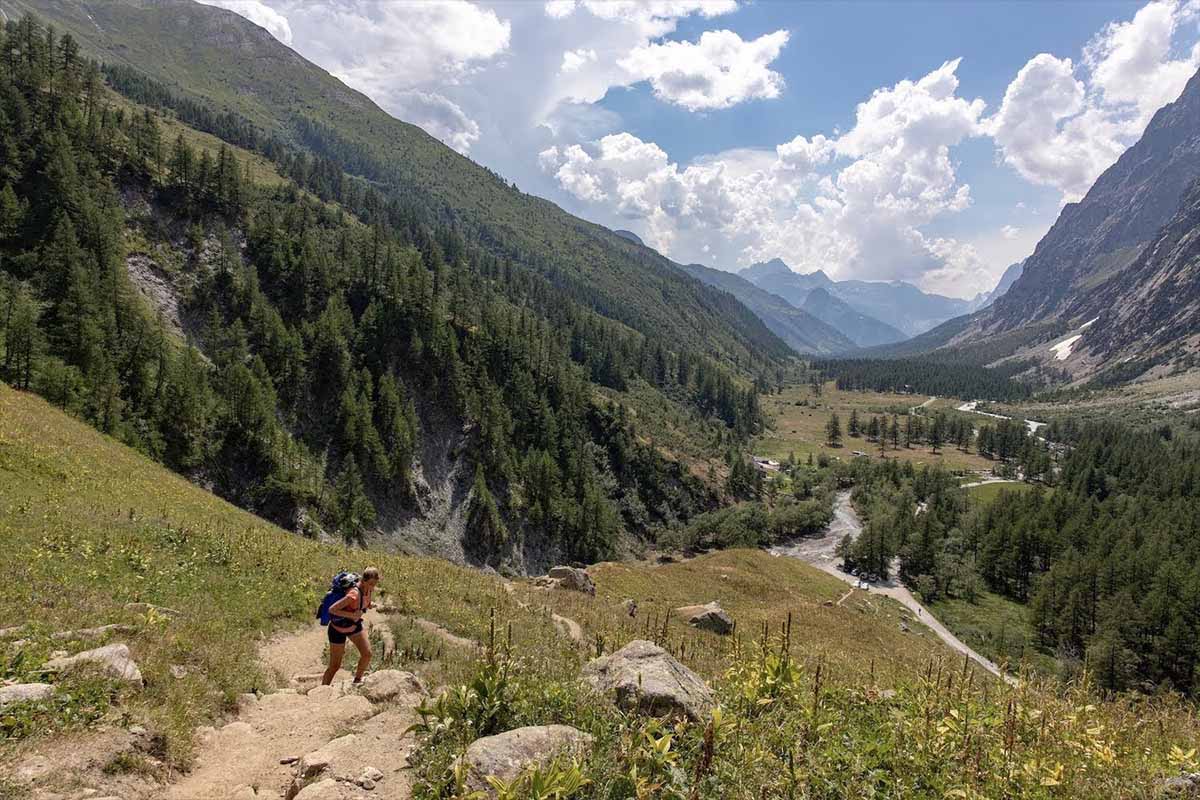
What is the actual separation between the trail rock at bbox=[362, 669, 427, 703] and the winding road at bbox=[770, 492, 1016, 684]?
8346 cm

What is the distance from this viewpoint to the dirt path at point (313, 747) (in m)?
7.23

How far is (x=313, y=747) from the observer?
352 inches

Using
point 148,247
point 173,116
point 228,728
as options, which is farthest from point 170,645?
point 173,116

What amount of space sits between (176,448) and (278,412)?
17.6m

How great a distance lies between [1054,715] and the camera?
28.5 ft

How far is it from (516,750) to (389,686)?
4.95 m

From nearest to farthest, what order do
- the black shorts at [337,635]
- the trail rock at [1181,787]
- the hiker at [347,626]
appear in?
the trail rock at [1181,787] → the hiker at [347,626] → the black shorts at [337,635]

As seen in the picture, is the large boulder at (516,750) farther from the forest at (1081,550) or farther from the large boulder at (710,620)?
the forest at (1081,550)

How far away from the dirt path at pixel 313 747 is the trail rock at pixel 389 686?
2cm

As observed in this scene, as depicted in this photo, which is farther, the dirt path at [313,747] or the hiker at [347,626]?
the hiker at [347,626]

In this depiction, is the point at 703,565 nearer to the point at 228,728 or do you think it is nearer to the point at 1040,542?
the point at 228,728

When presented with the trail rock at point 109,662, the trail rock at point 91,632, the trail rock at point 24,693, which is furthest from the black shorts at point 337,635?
the trail rock at point 24,693

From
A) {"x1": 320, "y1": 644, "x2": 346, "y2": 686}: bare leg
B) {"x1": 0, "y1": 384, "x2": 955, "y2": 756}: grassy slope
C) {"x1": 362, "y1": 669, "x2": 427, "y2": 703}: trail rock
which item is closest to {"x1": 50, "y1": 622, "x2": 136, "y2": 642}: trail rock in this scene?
{"x1": 0, "y1": 384, "x2": 955, "y2": 756}: grassy slope

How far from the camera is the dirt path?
7227 millimetres
